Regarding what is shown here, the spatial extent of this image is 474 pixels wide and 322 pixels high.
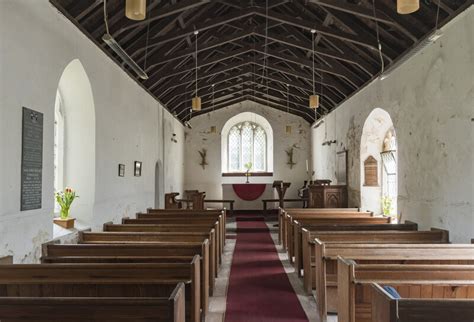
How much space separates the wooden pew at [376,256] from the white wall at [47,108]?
9.07ft

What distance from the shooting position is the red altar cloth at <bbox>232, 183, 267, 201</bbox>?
1352 cm

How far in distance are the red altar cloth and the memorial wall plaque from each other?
936 centimetres

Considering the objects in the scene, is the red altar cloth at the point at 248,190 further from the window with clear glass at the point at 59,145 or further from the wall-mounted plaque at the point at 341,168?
the window with clear glass at the point at 59,145

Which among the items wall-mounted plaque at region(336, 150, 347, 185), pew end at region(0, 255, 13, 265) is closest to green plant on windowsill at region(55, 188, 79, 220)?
pew end at region(0, 255, 13, 265)

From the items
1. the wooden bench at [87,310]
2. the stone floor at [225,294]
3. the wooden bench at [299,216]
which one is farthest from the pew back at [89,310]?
the wooden bench at [299,216]

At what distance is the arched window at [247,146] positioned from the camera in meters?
15.2

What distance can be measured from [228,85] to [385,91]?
5.91m

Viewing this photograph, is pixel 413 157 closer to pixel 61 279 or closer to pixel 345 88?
pixel 345 88

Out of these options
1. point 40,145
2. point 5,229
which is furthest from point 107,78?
point 5,229

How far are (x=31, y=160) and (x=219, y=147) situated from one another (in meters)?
10.9

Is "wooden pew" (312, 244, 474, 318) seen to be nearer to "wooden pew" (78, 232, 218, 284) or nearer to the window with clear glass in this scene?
"wooden pew" (78, 232, 218, 284)

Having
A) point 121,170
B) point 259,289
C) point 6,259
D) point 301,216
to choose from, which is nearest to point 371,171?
point 301,216

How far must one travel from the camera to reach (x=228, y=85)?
1249cm

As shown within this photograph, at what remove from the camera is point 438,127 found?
5.43m
